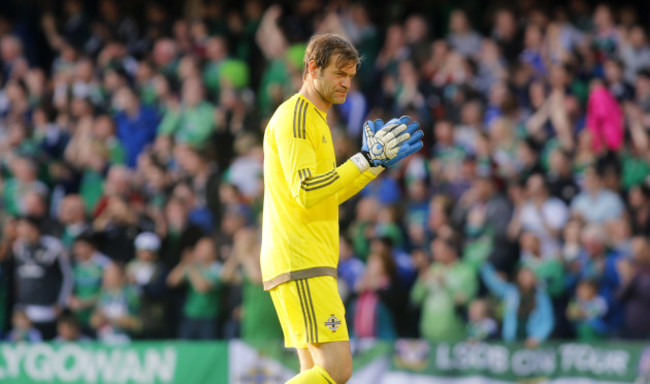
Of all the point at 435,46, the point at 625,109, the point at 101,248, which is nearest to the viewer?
the point at 101,248

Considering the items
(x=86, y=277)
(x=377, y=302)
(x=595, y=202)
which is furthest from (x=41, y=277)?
(x=595, y=202)

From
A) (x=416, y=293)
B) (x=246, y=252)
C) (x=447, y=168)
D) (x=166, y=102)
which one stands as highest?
(x=166, y=102)

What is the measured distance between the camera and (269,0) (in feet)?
49.0

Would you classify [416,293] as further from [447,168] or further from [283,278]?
[283,278]

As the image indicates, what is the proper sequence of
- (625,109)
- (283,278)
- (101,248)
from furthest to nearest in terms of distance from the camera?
(625,109), (101,248), (283,278)

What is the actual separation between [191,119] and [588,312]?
6029 millimetres

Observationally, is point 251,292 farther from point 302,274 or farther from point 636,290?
point 302,274

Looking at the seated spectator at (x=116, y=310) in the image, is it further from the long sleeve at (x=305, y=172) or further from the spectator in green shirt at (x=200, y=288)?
the long sleeve at (x=305, y=172)

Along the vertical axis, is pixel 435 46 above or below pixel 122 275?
above

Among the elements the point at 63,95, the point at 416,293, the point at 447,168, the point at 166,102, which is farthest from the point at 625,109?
the point at 63,95

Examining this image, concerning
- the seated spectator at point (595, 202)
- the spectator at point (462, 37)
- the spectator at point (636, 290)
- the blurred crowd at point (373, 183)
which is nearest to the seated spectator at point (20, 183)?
the blurred crowd at point (373, 183)

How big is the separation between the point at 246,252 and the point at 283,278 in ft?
17.7

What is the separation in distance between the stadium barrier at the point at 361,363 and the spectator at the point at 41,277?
145 centimetres

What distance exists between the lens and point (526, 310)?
982cm
